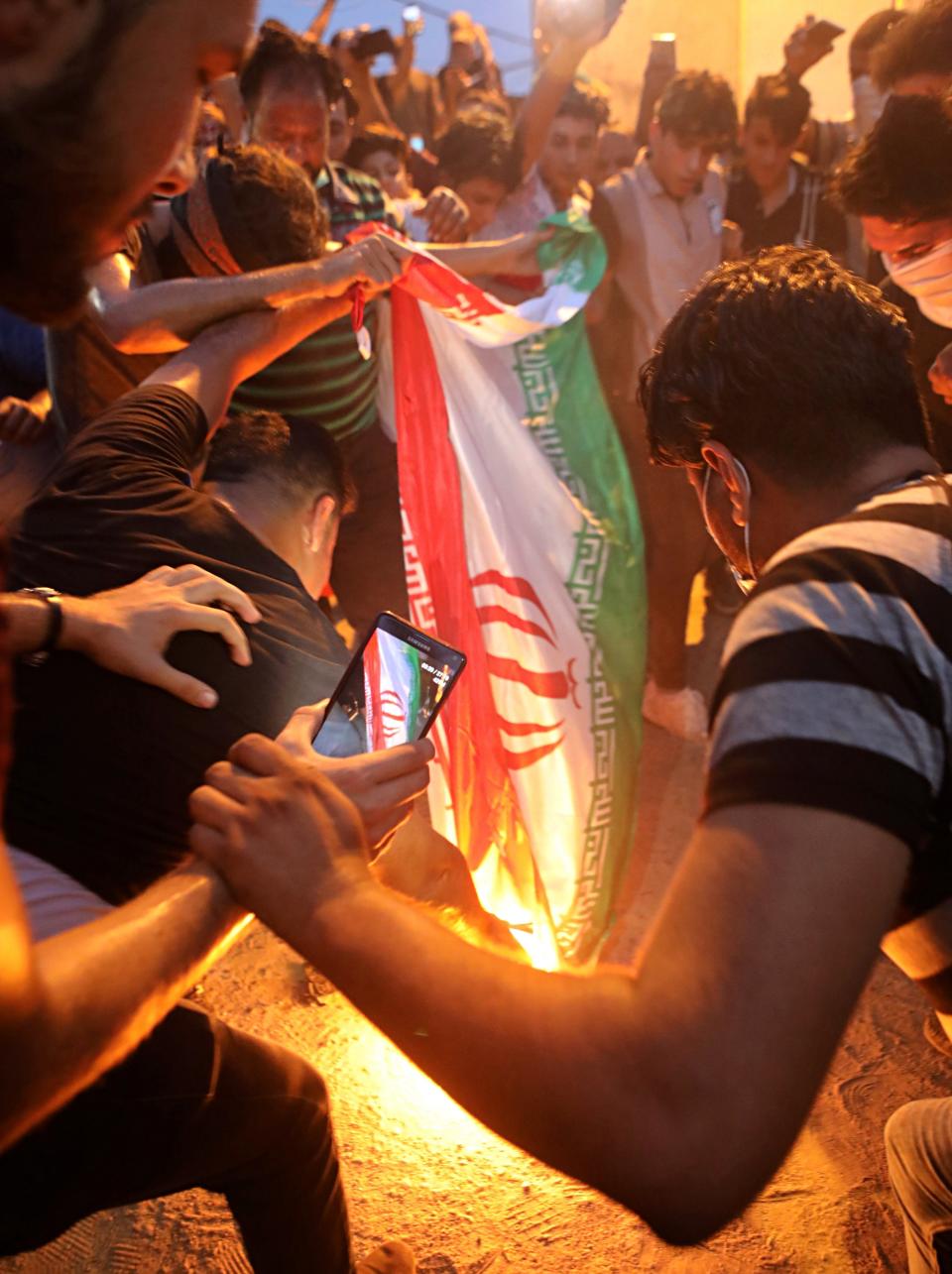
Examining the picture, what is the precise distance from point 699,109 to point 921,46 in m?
1.01

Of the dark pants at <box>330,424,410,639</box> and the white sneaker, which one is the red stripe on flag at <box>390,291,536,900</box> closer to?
the dark pants at <box>330,424,410,639</box>

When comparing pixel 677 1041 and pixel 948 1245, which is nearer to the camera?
pixel 677 1041

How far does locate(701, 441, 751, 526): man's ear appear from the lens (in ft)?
4.73

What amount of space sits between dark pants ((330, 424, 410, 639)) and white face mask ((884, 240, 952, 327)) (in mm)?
1720

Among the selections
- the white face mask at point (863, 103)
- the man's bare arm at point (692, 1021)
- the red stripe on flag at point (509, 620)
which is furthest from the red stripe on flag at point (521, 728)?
the white face mask at point (863, 103)

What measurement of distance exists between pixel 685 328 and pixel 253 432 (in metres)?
1.22

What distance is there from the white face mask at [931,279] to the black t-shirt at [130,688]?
7.14 feet

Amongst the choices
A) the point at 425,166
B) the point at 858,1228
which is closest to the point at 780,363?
the point at 858,1228

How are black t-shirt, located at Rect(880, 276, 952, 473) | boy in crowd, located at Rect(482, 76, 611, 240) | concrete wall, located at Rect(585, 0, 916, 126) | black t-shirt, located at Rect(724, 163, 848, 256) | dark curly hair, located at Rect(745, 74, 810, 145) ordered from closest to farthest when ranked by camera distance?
black t-shirt, located at Rect(880, 276, 952, 473) < boy in crowd, located at Rect(482, 76, 611, 240) < dark curly hair, located at Rect(745, 74, 810, 145) < black t-shirt, located at Rect(724, 163, 848, 256) < concrete wall, located at Rect(585, 0, 916, 126)

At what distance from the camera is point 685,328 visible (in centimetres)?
159

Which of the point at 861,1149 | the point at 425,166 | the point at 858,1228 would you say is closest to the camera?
the point at 858,1228

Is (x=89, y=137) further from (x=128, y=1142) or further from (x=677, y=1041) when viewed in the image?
(x=128, y=1142)

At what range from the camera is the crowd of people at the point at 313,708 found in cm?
93

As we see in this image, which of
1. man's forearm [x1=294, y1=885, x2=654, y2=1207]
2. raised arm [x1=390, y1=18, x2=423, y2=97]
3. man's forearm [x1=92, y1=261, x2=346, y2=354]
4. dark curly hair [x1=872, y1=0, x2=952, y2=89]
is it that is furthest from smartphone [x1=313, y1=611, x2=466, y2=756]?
raised arm [x1=390, y1=18, x2=423, y2=97]
